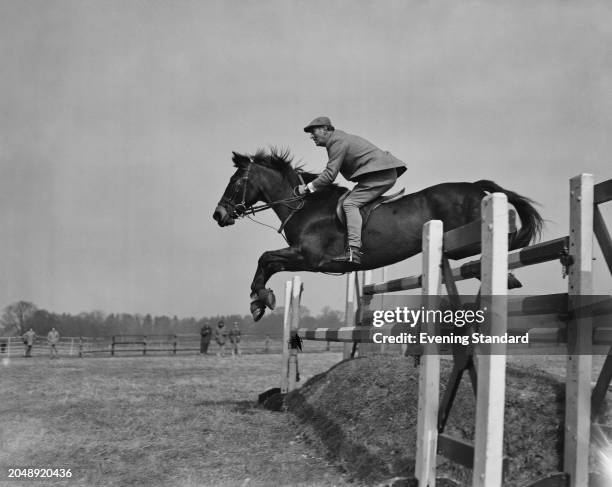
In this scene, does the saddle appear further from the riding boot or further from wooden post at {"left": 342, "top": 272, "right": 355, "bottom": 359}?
wooden post at {"left": 342, "top": 272, "right": 355, "bottom": 359}

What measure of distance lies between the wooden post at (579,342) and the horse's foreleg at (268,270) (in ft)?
11.5

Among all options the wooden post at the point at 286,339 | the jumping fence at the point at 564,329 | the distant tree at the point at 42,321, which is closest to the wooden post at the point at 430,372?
the jumping fence at the point at 564,329

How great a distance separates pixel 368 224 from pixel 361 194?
317mm

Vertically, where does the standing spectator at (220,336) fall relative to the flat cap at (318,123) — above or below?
below

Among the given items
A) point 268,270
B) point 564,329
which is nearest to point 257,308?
point 268,270

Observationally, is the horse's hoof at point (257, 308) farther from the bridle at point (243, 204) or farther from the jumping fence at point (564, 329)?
the jumping fence at point (564, 329)

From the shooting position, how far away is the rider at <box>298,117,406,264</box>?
5.99 metres

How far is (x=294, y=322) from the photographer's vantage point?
7773 millimetres

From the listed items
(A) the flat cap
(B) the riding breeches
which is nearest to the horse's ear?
(A) the flat cap

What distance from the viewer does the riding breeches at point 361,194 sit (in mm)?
5969

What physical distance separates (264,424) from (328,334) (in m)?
1.12

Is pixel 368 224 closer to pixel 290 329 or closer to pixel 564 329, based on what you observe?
pixel 290 329

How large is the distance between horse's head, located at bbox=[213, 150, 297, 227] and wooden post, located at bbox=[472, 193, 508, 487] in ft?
14.9

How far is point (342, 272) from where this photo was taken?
6262 mm
